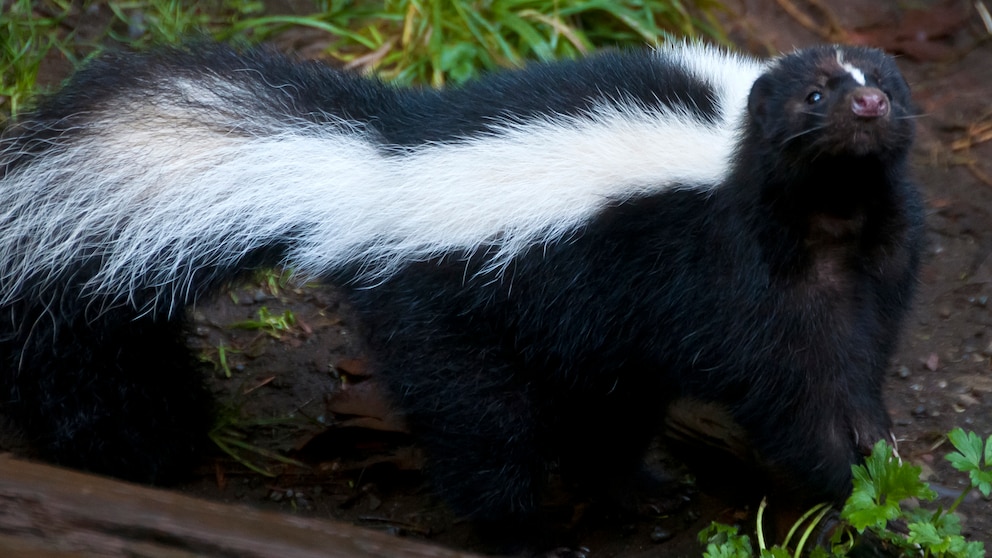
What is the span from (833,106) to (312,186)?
1887 millimetres

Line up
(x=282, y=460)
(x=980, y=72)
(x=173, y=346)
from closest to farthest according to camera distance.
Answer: (x=173, y=346)
(x=282, y=460)
(x=980, y=72)

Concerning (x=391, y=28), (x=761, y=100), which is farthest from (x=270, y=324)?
(x=761, y=100)

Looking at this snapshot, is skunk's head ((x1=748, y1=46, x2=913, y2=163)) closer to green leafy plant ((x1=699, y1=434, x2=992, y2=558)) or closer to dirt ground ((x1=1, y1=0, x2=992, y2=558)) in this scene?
green leafy plant ((x1=699, y1=434, x2=992, y2=558))

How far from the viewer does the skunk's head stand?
148 inches

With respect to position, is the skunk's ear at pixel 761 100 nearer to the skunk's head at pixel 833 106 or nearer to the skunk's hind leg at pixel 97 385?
the skunk's head at pixel 833 106

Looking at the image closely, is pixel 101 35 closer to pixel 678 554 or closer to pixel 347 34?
pixel 347 34

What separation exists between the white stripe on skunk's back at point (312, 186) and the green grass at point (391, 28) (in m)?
2.28

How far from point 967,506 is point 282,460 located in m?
3.04

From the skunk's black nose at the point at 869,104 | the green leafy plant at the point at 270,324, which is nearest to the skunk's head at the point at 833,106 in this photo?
the skunk's black nose at the point at 869,104

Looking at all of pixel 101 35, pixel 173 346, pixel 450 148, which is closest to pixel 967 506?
pixel 450 148

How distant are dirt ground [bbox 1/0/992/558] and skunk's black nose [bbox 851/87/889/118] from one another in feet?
5.51

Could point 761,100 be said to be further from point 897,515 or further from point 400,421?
point 400,421

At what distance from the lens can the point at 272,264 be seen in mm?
4574

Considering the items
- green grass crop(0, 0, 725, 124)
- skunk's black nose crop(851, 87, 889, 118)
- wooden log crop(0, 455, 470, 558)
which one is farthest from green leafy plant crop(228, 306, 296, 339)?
skunk's black nose crop(851, 87, 889, 118)
